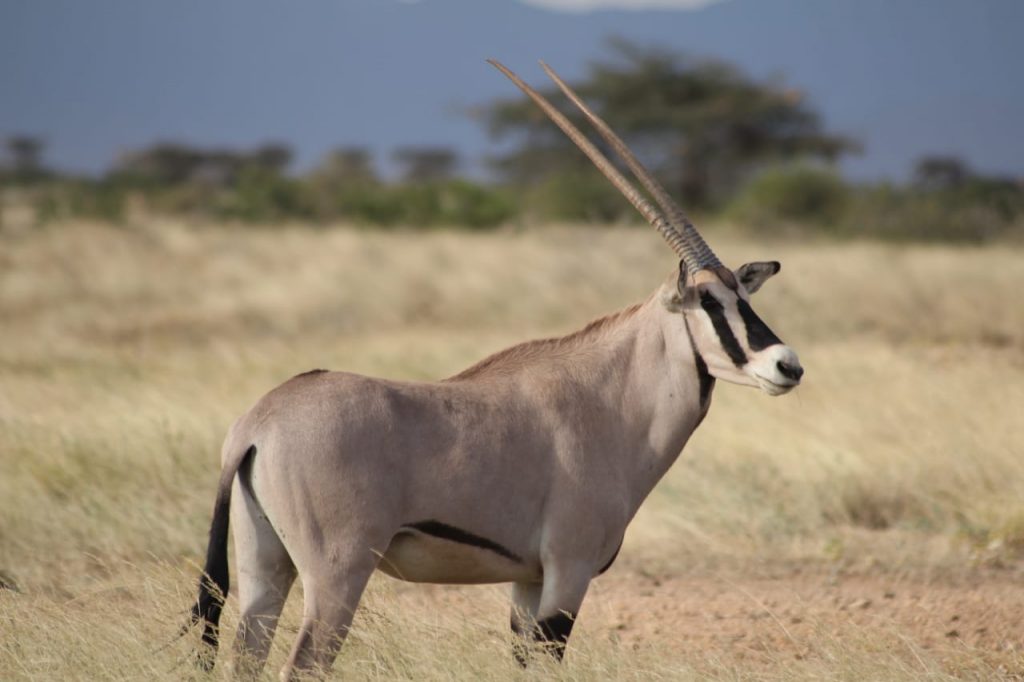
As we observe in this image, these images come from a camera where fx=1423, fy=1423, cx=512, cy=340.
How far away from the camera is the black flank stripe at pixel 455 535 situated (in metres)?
4.51

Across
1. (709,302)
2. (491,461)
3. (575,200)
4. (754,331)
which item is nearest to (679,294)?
(709,302)

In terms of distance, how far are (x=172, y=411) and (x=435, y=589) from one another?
3.18 metres

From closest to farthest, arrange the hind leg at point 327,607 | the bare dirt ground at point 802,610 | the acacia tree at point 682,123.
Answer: the hind leg at point 327,607, the bare dirt ground at point 802,610, the acacia tree at point 682,123

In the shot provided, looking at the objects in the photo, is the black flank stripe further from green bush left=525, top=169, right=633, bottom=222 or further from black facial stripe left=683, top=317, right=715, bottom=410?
green bush left=525, top=169, right=633, bottom=222

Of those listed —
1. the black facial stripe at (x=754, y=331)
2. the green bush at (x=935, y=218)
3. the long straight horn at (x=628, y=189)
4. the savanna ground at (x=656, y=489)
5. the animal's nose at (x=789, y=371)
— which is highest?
the green bush at (x=935, y=218)

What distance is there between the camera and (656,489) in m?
8.46

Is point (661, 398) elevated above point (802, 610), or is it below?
above

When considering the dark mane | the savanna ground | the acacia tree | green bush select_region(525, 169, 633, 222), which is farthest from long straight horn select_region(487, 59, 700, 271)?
the acacia tree

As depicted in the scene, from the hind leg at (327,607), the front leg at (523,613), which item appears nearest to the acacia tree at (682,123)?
the front leg at (523,613)

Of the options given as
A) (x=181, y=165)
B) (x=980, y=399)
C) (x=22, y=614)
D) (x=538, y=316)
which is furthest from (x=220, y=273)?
(x=181, y=165)

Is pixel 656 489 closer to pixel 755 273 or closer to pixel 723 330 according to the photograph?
pixel 755 273

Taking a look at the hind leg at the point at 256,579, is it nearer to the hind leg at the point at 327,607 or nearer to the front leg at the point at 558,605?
the hind leg at the point at 327,607

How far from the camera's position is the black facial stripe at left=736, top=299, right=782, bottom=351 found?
4.79m

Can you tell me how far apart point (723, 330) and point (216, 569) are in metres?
1.86
